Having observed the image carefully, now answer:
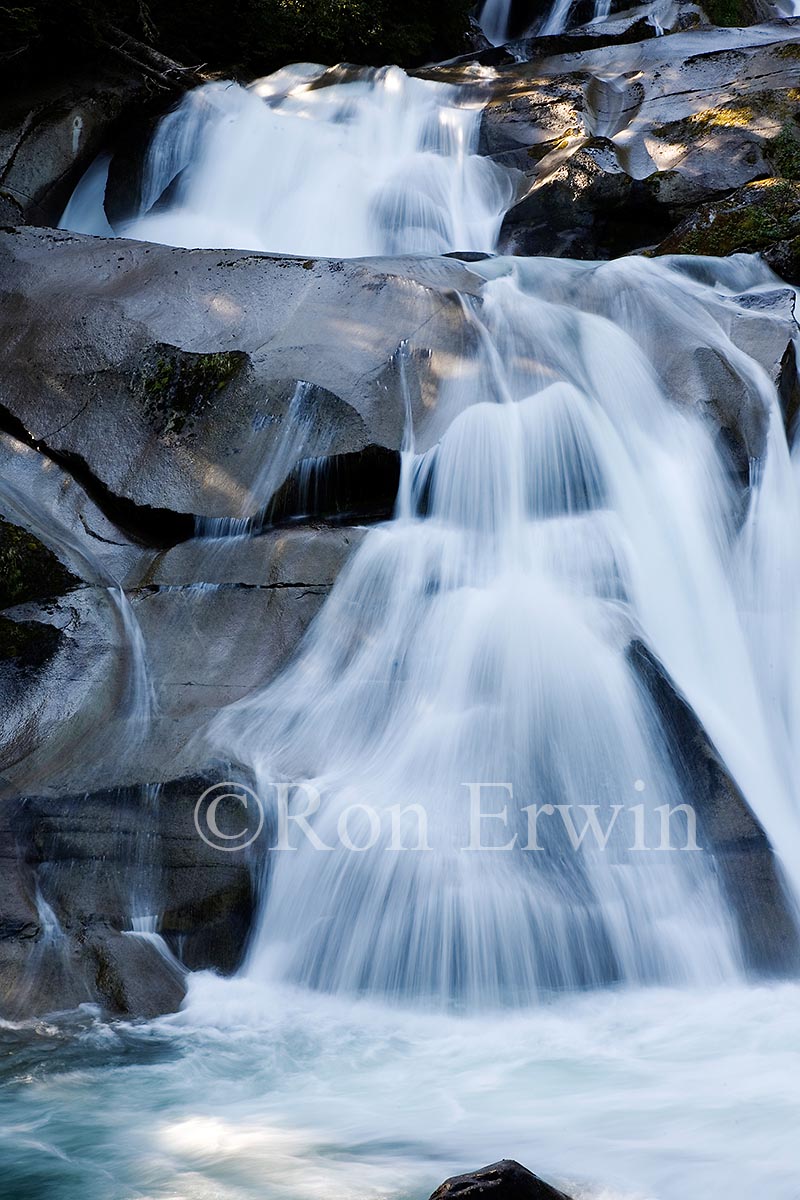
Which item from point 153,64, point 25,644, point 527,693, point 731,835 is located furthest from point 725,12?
point 25,644

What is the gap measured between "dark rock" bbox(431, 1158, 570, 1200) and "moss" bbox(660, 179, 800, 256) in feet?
22.7

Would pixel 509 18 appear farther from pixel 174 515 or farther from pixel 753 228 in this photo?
pixel 174 515

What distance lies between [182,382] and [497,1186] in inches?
179

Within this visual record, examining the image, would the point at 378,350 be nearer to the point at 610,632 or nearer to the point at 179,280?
the point at 179,280

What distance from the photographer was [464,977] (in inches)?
161

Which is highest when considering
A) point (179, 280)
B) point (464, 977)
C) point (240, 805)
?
point (179, 280)

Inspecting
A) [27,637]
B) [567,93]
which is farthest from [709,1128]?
[567,93]

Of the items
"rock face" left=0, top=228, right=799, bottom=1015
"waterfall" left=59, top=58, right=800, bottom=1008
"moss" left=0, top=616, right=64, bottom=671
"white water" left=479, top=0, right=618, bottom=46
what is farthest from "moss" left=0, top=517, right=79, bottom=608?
"white water" left=479, top=0, right=618, bottom=46

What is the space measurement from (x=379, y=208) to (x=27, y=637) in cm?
556

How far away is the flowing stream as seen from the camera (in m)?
3.16

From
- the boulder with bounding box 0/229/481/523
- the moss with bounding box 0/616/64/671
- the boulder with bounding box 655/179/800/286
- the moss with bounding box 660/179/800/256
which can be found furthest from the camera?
the moss with bounding box 660/179/800/256

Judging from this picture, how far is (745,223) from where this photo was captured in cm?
797

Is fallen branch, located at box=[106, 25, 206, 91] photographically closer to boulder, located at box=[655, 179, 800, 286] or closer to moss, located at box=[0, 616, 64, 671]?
boulder, located at box=[655, 179, 800, 286]

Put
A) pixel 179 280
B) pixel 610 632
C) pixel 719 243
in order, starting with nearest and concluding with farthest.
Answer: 1. pixel 610 632
2. pixel 179 280
3. pixel 719 243
